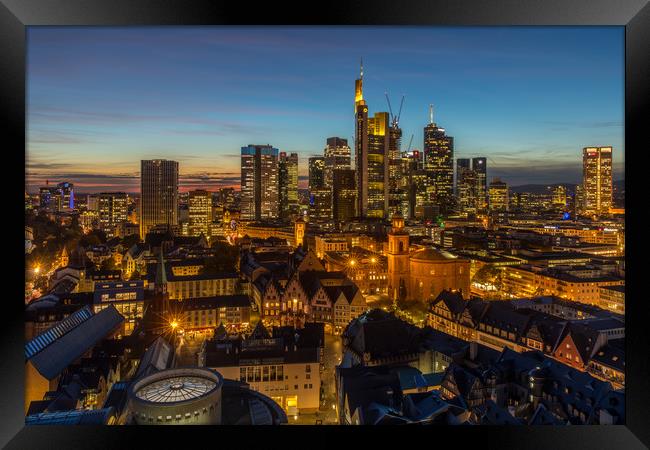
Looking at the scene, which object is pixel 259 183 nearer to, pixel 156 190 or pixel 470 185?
pixel 156 190

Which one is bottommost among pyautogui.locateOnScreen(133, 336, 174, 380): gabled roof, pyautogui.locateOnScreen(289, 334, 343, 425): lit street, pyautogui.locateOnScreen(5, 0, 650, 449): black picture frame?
pyautogui.locateOnScreen(289, 334, 343, 425): lit street

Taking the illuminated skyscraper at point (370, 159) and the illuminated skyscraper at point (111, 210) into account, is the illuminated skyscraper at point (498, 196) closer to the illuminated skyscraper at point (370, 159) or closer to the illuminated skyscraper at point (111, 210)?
the illuminated skyscraper at point (370, 159)

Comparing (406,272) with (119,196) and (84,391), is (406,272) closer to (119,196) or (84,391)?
(84,391)

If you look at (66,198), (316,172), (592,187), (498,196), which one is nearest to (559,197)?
(592,187)

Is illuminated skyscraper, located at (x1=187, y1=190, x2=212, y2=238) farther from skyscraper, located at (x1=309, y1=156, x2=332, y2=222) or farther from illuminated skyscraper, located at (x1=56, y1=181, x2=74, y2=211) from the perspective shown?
illuminated skyscraper, located at (x1=56, y1=181, x2=74, y2=211)

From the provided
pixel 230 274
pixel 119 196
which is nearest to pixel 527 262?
pixel 230 274

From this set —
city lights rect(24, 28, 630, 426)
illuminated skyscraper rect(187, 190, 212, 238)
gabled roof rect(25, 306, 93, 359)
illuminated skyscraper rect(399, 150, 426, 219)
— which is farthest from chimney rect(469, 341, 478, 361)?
illuminated skyscraper rect(399, 150, 426, 219)
